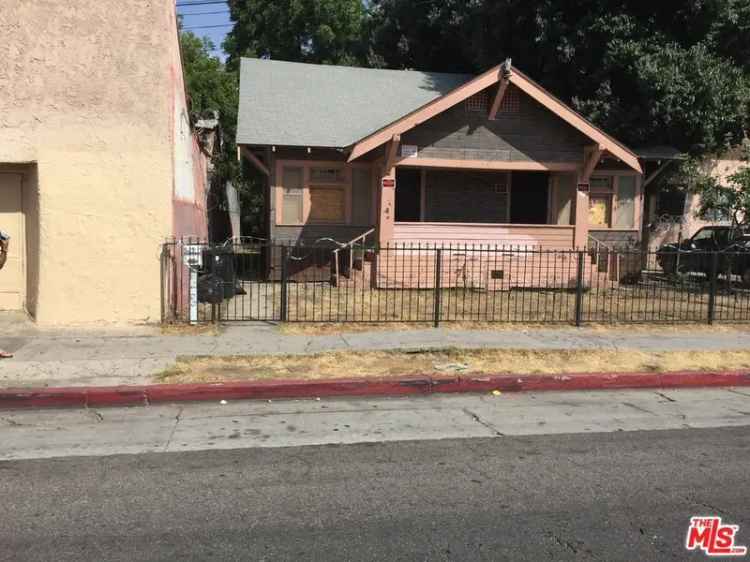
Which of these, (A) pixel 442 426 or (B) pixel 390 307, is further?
(B) pixel 390 307

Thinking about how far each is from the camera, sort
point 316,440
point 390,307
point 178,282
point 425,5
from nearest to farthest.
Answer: point 316,440 < point 178,282 < point 390,307 < point 425,5

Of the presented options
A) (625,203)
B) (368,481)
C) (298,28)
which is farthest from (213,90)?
(368,481)

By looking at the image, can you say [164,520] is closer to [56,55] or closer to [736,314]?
[56,55]

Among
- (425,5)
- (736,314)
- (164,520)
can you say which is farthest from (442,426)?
(425,5)

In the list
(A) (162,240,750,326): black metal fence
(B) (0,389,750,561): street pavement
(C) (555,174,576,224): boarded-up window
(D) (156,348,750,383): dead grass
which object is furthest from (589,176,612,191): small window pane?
(B) (0,389,750,561): street pavement

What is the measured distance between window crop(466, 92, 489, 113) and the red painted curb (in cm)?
862

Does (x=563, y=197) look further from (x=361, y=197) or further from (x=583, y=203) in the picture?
(x=361, y=197)

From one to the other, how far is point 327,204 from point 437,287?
6695mm

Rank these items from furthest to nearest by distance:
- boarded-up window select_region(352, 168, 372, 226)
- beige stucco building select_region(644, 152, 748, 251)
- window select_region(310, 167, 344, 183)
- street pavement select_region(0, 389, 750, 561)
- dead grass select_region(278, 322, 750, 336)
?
beige stucco building select_region(644, 152, 748, 251) → boarded-up window select_region(352, 168, 372, 226) → window select_region(310, 167, 344, 183) → dead grass select_region(278, 322, 750, 336) → street pavement select_region(0, 389, 750, 561)

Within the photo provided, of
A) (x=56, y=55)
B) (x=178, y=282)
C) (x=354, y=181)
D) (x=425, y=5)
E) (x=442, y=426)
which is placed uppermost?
(x=425, y=5)

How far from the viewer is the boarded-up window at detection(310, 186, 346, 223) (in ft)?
53.1

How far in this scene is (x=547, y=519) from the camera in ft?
13.3

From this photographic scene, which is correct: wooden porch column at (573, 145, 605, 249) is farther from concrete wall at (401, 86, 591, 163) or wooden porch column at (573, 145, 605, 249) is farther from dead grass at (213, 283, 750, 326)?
dead grass at (213, 283, 750, 326)

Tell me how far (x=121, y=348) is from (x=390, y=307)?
5121 millimetres
